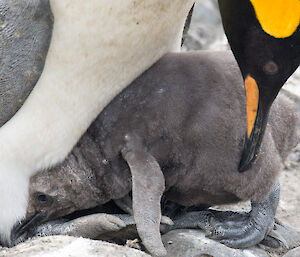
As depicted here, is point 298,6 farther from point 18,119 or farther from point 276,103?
point 18,119

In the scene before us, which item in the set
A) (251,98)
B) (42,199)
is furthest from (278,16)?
(42,199)

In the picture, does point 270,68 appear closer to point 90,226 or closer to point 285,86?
point 90,226

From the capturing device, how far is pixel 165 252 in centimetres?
263

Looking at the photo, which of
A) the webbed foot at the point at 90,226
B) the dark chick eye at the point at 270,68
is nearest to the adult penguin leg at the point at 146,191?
the webbed foot at the point at 90,226

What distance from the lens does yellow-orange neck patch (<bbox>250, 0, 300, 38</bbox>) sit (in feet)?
7.63

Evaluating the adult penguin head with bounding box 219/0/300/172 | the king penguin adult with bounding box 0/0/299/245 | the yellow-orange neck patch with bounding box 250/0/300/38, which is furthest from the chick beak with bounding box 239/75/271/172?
the king penguin adult with bounding box 0/0/299/245

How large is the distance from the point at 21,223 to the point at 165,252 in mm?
773

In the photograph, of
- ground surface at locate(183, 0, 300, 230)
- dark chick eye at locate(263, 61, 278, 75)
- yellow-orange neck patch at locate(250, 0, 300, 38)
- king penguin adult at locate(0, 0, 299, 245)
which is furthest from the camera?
ground surface at locate(183, 0, 300, 230)

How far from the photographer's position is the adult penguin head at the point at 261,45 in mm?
2379

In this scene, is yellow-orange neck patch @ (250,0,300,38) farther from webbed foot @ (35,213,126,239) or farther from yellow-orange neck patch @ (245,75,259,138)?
webbed foot @ (35,213,126,239)

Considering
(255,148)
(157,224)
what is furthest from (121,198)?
(255,148)

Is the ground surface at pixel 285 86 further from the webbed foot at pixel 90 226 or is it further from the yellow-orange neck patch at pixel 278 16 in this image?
the yellow-orange neck patch at pixel 278 16

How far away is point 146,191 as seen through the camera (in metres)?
2.74

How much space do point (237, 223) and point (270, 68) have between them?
844mm
